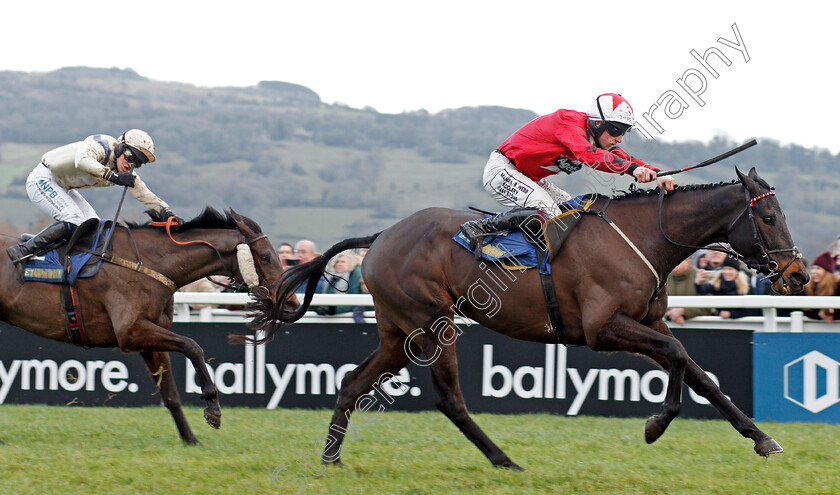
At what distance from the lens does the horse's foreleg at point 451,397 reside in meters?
5.27

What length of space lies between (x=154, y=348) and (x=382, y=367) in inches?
63.8

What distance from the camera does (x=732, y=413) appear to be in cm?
459

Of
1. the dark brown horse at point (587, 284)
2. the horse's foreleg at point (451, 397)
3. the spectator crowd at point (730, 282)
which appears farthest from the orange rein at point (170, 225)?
the spectator crowd at point (730, 282)

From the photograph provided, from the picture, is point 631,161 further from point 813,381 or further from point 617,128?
point 813,381

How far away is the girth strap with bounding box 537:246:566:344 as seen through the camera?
503 centimetres

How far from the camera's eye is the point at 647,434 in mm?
4602

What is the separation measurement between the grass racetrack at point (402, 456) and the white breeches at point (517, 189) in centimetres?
157

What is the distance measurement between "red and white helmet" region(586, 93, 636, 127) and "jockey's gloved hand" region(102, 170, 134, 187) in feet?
10.6

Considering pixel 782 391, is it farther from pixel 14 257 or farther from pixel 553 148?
pixel 14 257

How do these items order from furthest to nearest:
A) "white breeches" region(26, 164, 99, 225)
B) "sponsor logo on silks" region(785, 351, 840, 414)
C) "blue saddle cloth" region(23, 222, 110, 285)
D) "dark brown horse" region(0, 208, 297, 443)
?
"sponsor logo on silks" region(785, 351, 840, 414), "white breeches" region(26, 164, 99, 225), "blue saddle cloth" region(23, 222, 110, 285), "dark brown horse" region(0, 208, 297, 443)

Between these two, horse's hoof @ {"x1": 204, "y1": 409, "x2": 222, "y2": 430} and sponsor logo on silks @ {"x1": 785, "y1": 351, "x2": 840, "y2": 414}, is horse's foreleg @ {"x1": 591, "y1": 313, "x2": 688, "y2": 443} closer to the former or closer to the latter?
horse's hoof @ {"x1": 204, "y1": 409, "x2": 222, "y2": 430}

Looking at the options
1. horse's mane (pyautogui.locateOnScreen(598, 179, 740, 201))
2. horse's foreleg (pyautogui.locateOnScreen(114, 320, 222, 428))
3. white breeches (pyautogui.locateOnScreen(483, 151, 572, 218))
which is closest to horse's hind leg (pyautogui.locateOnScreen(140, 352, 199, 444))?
horse's foreleg (pyautogui.locateOnScreen(114, 320, 222, 428))

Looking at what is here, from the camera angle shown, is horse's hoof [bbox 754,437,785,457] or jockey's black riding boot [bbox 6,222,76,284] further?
jockey's black riding boot [bbox 6,222,76,284]

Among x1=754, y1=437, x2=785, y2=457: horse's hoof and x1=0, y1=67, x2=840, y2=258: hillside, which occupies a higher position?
x1=0, y1=67, x2=840, y2=258: hillside
